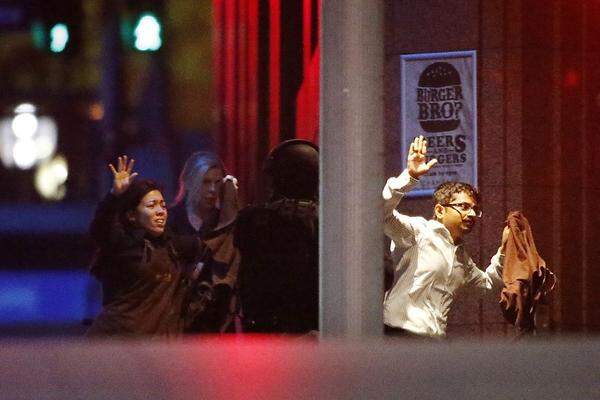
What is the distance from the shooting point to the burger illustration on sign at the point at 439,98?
35.3 ft

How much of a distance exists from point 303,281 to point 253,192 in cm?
287

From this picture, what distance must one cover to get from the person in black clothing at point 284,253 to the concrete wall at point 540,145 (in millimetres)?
2553

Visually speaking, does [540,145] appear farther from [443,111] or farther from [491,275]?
[491,275]

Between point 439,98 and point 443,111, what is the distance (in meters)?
0.09

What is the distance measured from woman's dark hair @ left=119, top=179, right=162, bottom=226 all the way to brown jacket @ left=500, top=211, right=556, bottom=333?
1.84 meters

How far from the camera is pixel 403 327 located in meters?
7.95

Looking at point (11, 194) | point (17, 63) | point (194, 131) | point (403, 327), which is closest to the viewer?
point (403, 327)

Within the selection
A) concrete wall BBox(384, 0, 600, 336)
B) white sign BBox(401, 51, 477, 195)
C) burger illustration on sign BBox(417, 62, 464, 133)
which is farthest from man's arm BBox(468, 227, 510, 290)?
burger illustration on sign BBox(417, 62, 464, 133)

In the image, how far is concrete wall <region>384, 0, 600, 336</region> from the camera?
10.6 metres

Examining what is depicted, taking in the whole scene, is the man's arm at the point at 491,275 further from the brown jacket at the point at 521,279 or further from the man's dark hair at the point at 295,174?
the man's dark hair at the point at 295,174

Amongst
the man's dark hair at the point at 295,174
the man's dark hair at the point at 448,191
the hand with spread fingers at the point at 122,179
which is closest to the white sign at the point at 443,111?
the man's dark hair at the point at 448,191

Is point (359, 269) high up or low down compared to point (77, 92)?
down

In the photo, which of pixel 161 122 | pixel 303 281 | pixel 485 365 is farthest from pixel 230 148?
pixel 485 365

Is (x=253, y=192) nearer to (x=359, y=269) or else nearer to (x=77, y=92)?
(x=77, y=92)
